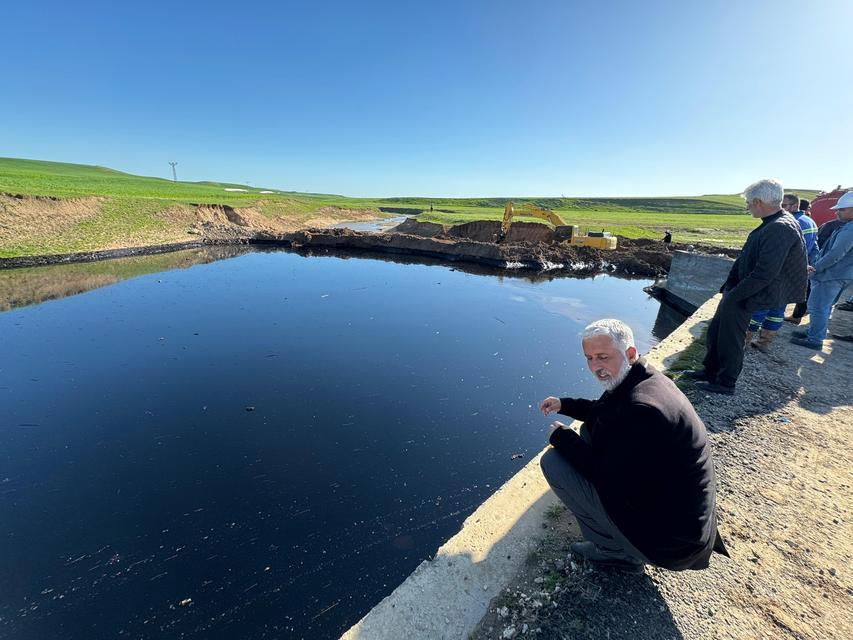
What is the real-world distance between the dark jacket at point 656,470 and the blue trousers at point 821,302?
19.1 ft

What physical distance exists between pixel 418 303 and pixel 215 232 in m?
22.1

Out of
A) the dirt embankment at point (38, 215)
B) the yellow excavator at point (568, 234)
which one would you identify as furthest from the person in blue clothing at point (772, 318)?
the dirt embankment at point (38, 215)

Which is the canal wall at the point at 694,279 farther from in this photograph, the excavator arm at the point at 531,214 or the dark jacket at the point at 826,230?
the excavator arm at the point at 531,214

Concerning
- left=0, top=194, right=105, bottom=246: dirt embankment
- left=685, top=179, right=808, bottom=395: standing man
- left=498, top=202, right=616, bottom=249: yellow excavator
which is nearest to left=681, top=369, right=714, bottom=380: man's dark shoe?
Result: left=685, top=179, right=808, bottom=395: standing man

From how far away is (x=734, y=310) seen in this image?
4.17 metres

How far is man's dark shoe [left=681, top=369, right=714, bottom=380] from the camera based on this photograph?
4.60 meters

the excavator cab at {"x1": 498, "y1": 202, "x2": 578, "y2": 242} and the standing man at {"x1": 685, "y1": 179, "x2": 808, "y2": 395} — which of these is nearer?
the standing man at {"x1": 685, "y1": 179, "x2": 808, "y2": 395}

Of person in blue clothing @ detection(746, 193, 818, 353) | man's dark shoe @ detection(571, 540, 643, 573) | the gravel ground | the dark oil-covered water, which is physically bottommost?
the dark oil-covered water

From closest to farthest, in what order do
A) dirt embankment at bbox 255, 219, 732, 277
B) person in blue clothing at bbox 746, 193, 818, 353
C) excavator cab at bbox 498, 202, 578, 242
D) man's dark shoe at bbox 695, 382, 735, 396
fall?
1. man's dark shoe at bbox 695, 382, 735, 396
2. person in blue clothing at bbox 746, 193, 818, 353
3. dirt embankment at bbox 255, 219, 732, 277
4. excavator cab at bbox 498, 202, 578, 242

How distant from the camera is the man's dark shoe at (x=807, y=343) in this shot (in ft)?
18.9

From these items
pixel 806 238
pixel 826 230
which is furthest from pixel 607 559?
pixel 826 230

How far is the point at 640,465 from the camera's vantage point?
1.79 m

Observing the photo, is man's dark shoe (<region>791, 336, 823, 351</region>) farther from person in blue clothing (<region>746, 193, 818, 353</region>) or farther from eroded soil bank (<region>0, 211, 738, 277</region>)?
eroded soil bank (<region>0, 211, 738, 277</region>)

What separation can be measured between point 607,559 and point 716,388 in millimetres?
3274
